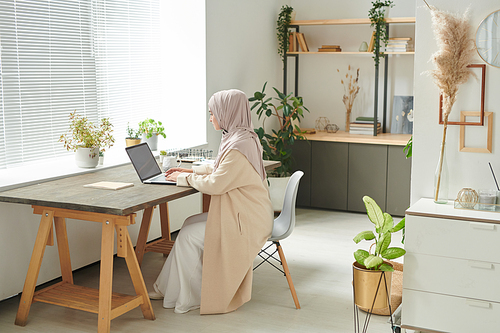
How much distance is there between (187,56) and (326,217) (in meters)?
2.10

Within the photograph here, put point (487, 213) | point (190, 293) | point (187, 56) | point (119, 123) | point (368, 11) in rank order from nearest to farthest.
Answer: point (487, 213) < point (190, 293) < point (119, 123) < point (187, 56) < point (368, 11)

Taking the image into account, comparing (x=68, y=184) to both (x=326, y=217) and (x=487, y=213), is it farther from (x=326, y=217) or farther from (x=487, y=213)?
(x=326, y=217)

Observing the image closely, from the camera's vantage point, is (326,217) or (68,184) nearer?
(68,184)

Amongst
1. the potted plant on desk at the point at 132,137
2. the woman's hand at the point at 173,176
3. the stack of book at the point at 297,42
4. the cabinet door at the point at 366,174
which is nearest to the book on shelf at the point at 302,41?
the stack of book at the point at 297,42

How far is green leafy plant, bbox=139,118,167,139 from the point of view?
4.39m

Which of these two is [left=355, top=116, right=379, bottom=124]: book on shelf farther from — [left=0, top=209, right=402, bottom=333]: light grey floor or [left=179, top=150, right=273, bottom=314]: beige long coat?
[left=179, top=150, right=273, bottom=314]: beige long coat

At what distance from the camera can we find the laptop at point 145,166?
10.6ft

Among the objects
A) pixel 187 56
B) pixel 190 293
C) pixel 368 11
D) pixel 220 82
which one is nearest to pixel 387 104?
pixel 368 11

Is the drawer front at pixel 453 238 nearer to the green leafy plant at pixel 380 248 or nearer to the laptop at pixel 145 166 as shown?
the green leafy plant at pixel 380 248

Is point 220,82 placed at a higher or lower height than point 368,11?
lower

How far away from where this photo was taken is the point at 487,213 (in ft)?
8.49

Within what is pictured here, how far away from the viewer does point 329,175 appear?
562 centimetres

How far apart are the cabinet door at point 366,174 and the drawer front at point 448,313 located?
2.82 metres

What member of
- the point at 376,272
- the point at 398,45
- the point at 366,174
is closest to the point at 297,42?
the point at 398,45
